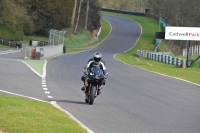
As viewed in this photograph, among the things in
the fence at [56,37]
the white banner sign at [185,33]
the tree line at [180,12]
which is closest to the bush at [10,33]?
the fence at [56,37]

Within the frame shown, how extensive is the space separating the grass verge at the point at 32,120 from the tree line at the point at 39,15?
180ft

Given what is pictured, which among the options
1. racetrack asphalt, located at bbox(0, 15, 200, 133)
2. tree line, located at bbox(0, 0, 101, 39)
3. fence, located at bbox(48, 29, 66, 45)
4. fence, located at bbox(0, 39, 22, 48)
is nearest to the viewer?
racetrack asphalt, located at bbox(0, 15, 200, 133)

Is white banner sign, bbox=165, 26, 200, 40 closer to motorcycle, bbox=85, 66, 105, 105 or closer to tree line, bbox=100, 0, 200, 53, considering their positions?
tree line, bbox=100, 0, 200, 53

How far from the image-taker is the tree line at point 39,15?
67869 millimetres

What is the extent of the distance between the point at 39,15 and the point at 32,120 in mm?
70507

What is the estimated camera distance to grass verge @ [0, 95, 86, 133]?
31.3ft

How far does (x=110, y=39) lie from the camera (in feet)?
307

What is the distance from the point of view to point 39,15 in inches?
3157

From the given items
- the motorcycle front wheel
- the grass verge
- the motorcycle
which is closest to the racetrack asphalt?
the motorcycle front wheel

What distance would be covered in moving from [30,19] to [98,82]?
6229 cm

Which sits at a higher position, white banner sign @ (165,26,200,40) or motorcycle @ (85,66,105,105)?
white banner sign @ (165,26,200,40)

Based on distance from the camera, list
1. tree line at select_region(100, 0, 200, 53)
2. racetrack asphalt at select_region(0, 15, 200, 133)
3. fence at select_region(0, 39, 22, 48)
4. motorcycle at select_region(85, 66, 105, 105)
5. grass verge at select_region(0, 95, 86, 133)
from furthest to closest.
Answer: tree line at select_region(100, 0, 200, 53), fence at select_region(0, 39, 22, 48), motorcycle at select_region(85, 66, 105, 105), racetrack asphalt at select_region(0, 15, 200, 133), grass verge at select_region(0, 95, 86, 133)

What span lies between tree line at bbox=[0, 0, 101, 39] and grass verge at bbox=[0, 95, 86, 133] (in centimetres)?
5497

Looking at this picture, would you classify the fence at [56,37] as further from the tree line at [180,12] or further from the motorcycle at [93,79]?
the motorcycle at [93,79]
